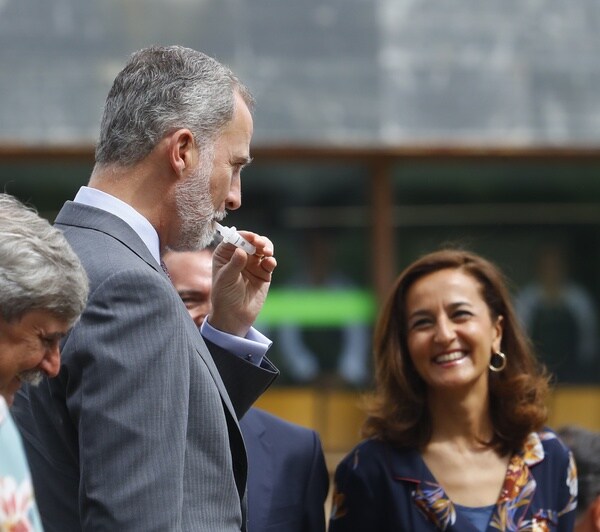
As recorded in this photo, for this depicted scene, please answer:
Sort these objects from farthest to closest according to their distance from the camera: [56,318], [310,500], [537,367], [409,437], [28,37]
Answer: [28,37] → [537,367] → [409,437] → [310,500] → [56,318]

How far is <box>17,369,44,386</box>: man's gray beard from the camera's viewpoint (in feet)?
7.00

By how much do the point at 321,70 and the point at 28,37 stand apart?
196 cm

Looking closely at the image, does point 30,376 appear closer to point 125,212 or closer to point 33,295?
point 33,295

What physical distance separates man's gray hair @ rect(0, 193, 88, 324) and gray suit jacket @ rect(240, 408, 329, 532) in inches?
56.0

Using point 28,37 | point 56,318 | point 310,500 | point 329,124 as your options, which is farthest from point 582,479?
point 28,37

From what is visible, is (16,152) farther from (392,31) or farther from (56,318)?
(56,318)

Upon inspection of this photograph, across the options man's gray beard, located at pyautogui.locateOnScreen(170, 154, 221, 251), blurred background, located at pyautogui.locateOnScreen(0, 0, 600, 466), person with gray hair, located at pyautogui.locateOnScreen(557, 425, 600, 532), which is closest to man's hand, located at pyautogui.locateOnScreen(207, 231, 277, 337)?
man's gray beard, located at pyautogui.locateOnScreen(170, 154, 221, 251)

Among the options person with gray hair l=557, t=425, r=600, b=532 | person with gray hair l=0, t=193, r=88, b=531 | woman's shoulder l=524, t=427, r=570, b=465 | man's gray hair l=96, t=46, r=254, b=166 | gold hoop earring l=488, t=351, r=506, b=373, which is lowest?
person with gray hair l=557, t=425, r=600, b=532

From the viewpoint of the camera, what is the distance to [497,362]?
13.3 ft

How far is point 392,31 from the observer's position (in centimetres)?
838

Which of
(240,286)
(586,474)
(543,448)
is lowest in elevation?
(586,474)

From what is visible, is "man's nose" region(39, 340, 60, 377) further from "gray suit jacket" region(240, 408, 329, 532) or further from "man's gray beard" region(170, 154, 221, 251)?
"gray suit jacket" region(240, 408, 329, 532)

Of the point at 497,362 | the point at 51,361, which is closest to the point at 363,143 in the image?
the point at 497,362

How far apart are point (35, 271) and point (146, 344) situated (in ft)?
1.21
